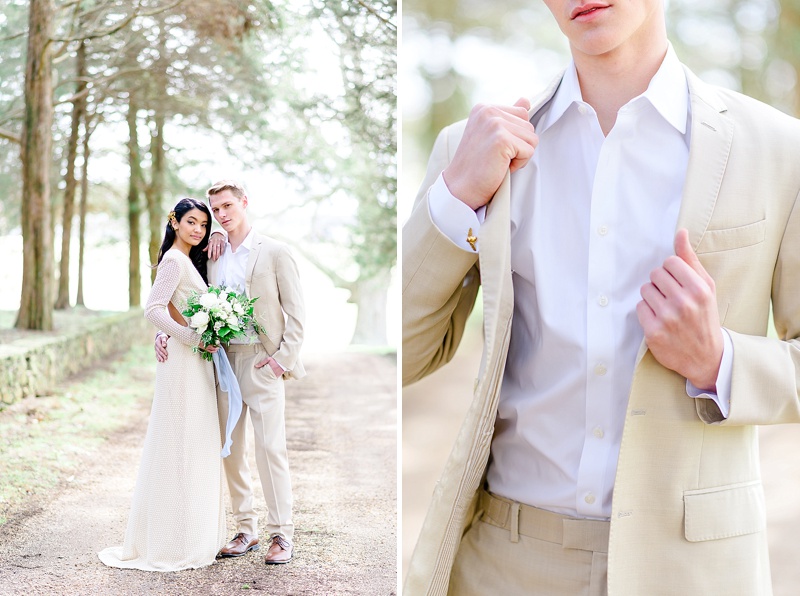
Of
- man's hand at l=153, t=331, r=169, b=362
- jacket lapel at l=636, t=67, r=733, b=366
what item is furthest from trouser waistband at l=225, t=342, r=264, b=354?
jacket lapel at l=636, t=67, r=733, b=366

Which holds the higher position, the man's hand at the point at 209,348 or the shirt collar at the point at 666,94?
the shirt collar at the point at 666,94

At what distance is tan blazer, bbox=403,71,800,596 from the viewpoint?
46.0 inches

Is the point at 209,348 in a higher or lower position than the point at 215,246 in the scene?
lower

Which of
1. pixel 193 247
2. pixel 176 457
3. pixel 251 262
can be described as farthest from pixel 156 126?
pixel 176 457

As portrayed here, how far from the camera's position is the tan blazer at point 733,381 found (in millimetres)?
1169

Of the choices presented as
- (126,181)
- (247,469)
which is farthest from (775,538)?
(126,181)

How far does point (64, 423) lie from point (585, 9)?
2.67 m

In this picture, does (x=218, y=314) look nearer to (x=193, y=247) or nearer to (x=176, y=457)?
(x=193, y=247)

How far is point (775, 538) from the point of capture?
10.8ft

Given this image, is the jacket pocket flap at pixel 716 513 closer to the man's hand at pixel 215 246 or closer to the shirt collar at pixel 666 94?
the shirt collar at pixel 666 94

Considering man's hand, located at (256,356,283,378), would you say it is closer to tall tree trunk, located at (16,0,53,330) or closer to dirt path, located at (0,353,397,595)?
dirt path, located at (0,353,397,595)

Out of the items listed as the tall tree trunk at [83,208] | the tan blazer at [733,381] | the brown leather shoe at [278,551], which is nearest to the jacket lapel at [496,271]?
the tan blazer at [733,381]

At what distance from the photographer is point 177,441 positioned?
2.96m

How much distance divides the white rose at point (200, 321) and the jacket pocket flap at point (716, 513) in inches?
79.3
